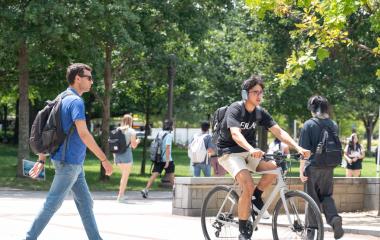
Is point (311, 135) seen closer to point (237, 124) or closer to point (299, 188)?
point (237, 124)

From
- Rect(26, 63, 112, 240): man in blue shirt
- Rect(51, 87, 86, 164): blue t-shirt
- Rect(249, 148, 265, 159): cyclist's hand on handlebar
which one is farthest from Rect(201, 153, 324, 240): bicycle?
Rect(51, 87, 86, 164): blue t-shirt

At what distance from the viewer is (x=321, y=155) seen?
384 inches

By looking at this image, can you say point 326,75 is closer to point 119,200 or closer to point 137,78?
point 137,78

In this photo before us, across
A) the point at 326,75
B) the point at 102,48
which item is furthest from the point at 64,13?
the point at 326,75

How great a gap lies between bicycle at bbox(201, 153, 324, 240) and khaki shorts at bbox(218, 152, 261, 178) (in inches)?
5.2

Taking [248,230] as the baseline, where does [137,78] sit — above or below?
above

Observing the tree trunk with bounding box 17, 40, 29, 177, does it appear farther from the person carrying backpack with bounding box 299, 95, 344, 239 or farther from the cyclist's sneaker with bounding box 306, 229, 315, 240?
the cyclist's sneaker with bounding box 306, 229, 315, 240

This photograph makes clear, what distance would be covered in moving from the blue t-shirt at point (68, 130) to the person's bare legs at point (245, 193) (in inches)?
67.1

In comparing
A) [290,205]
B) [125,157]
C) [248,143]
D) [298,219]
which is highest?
[248,143]

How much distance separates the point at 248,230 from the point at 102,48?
14.4m

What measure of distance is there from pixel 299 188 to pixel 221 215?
5.11 m

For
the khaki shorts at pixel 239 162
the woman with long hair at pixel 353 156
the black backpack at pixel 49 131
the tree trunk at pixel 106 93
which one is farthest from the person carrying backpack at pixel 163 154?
the black backpack at pixel 49 131

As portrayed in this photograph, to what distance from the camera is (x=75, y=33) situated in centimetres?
2033

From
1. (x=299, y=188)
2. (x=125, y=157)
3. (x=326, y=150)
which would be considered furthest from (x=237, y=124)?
(x=125, y=157)
